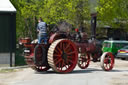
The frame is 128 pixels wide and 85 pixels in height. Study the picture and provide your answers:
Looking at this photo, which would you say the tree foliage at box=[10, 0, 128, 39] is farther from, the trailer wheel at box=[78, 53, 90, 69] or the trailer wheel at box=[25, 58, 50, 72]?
the trailer wheel at box=[25, 58, 50, 72]

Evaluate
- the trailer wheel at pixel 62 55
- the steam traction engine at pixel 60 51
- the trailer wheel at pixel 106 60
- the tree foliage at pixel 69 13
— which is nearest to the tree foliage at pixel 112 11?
the tree foliage at pixel 69 13

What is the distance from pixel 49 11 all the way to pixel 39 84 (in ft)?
86.6

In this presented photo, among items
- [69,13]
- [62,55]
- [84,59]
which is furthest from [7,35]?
[69,13]

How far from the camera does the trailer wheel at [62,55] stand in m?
14.6

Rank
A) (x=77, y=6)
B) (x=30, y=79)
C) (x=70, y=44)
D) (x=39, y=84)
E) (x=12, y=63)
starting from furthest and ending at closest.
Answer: (x=77, y=6) < (x=12, y=63) < (x=70, y=44) < (x=30, y=79) < (x=39, y=84)

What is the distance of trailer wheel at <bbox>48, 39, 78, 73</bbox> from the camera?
14.6 meters

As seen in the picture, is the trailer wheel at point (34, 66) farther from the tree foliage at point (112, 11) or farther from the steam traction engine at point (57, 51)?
the tree foliage at point (112, 11)

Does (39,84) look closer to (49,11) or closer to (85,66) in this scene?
(85,66)

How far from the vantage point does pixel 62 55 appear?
49.6ft

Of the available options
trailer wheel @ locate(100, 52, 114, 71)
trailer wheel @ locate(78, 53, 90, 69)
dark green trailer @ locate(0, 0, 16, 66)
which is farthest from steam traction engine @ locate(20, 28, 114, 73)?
dark green trailer @ locate(0, 0, 16, 66)

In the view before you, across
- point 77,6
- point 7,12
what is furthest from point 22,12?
point 7,12

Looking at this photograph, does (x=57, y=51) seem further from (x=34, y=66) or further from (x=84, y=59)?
(x=84, y=59)

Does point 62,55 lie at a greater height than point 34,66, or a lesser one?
greater

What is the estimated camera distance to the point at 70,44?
15367mm
